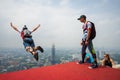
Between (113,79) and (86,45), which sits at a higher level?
(86,45)

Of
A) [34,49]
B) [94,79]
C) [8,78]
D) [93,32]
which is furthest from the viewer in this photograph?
[34,49]

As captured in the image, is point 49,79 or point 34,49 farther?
point 34,49

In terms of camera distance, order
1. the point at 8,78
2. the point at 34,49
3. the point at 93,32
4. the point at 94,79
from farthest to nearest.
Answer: the point at 34,49 < the point at 93,32 < the point at 8,78 < the point at 94,79

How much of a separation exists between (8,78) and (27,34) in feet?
14.3

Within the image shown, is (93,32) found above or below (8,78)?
above

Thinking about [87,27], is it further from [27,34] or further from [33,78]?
[27,34]

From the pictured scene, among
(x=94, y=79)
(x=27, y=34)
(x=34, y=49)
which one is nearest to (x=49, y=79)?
(x=94, y=79)

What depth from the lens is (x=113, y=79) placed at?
13.6ft

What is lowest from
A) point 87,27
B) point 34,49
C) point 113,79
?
point 113,79

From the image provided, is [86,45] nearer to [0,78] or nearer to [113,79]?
[113,79]

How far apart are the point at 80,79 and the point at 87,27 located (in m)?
1.92

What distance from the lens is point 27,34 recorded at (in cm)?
865

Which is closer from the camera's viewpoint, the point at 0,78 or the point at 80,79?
the point at 80,79

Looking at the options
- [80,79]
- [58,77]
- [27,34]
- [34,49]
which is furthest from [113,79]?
[27,34]
